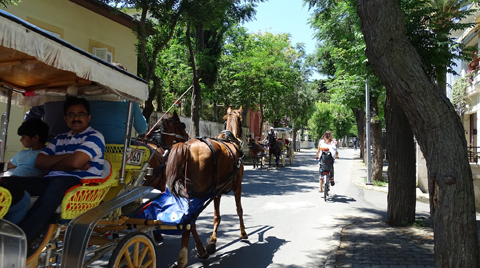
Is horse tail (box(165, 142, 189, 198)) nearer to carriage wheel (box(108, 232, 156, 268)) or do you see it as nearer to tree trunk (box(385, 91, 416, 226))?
carriage wheel (box(108, 232, 156, 268))

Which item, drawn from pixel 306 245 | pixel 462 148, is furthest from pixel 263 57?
pixel 462 148

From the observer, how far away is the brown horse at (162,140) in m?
6.48

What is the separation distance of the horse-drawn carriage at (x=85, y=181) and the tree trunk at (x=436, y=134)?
9.26 ft

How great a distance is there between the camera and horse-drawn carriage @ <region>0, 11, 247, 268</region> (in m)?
2.59

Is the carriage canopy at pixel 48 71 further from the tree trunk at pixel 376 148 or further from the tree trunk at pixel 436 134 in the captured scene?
the tree trunk at pixel 376 148

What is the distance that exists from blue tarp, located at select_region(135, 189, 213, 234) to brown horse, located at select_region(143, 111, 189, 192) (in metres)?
1.61

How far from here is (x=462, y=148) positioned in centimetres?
396

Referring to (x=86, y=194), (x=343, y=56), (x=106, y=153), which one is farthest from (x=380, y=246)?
(x=343, y=56)

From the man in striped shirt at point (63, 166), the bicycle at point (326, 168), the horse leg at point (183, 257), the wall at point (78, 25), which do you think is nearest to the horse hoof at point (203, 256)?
the horse leg at point (183, 257)

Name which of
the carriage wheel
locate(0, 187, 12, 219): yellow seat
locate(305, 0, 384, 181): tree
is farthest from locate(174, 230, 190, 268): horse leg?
locate(305, 0, 384, 181): tree

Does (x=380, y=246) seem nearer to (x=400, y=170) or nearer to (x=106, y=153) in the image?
(x=400, y=170)

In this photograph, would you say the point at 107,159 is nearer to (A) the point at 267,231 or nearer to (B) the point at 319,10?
(A) the point at 267,231

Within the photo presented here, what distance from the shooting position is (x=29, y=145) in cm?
394

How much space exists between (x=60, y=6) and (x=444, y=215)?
1381 centimetres
